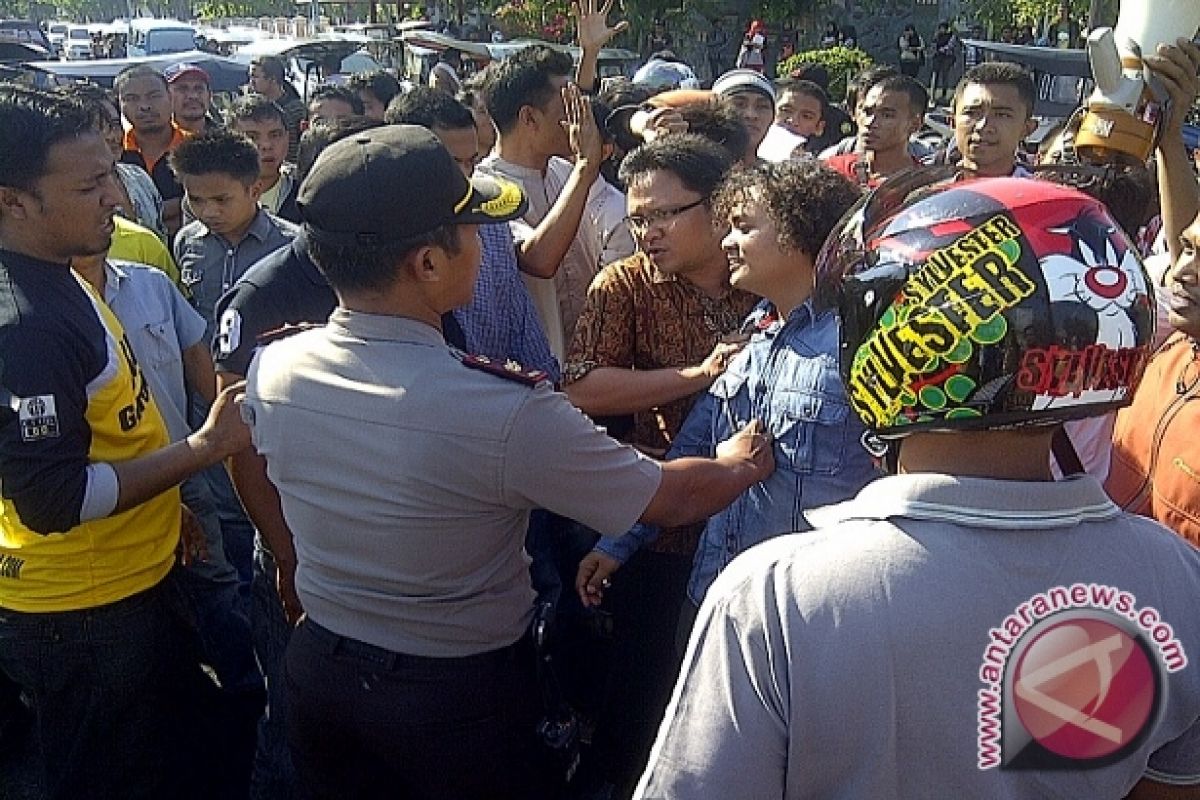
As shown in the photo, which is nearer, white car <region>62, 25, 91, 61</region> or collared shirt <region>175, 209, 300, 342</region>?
collared shirt <region>175, 209, 300, 342</region>

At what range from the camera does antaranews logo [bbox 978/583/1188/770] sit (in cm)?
108

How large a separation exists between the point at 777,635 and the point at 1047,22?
28.2m

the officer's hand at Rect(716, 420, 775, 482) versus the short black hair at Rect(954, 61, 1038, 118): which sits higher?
the short black hair at Rect(954, 61, 1038, 118)

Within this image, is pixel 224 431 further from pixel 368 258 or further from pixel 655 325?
pixel 655 325

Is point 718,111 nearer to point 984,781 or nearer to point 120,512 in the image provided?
point 120,512

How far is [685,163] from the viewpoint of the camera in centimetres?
296

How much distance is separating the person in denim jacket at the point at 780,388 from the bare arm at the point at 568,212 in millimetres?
969

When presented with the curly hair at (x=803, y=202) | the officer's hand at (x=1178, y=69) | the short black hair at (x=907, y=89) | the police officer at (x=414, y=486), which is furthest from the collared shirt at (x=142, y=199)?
the officer's hand at (x=1178, y=69)

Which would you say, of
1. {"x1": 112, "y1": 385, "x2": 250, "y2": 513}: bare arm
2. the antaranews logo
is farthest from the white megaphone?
{"x1": 112, "y1": 385, "x2": 250, "y2": 513}: bare arm

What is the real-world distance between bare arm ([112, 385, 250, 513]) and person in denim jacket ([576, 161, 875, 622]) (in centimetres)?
92

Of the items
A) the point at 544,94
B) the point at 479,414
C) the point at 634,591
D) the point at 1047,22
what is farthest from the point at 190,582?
the point at 1047,22

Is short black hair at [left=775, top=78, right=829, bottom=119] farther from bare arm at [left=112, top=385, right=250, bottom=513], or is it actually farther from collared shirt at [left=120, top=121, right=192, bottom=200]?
bare arm at [left=112, top=385, right=250, bottom=513]

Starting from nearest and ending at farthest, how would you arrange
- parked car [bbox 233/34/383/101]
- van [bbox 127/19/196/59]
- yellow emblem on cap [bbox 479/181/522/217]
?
1. yellow emblem on cap [bbox 479/181/522/217]
2. parked car [bbox 233/34/383/101]
3. van [bbox 127/19/196/59]

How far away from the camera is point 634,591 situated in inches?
119
